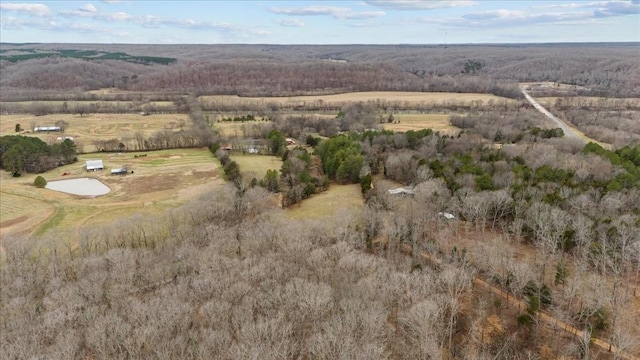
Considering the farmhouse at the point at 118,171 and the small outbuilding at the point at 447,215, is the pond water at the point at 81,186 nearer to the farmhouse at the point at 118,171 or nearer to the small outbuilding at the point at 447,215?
the farmhouse at the point at 118,171

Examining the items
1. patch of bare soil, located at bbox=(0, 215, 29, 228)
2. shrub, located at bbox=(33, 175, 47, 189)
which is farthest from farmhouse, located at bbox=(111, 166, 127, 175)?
patch of bare soil, located at bbox=(0, 215, 29, 228)

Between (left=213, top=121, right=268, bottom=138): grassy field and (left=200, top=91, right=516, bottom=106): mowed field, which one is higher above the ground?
(left=200, top=91, right=516, bottom=106): mowed field

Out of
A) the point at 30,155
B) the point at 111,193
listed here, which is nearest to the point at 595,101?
the point at 111,193

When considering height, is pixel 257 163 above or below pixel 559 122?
below

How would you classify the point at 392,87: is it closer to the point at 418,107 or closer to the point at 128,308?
the point at 418,107

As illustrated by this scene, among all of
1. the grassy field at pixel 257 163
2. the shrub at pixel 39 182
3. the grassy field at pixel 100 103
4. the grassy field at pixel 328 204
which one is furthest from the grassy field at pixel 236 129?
the grassy field at pixel 100 103

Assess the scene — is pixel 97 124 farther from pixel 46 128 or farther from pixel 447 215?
pixel 447 215

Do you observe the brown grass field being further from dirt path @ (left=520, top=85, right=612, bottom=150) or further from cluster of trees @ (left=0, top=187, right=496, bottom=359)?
cluster of trees @ (left=0, top=187, right=496, bottom=359)
